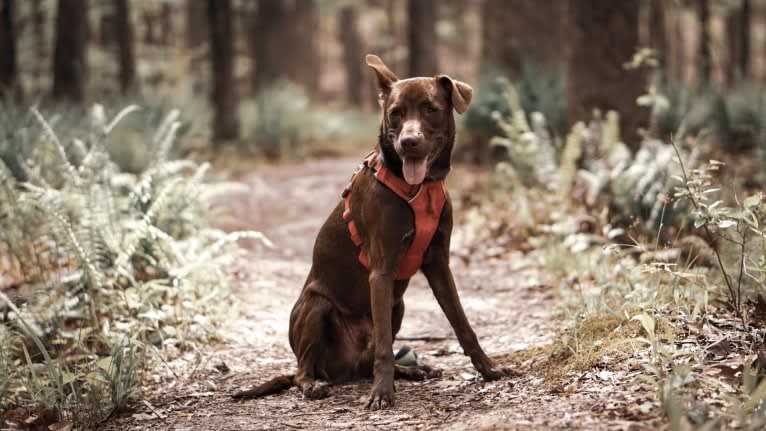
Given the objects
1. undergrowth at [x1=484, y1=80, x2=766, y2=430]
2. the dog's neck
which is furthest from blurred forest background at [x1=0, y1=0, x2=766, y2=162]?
the dog's neck

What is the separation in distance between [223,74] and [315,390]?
12865mm

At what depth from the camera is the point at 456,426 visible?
3580mm

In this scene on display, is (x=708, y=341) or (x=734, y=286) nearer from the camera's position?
(x=708, y=341)

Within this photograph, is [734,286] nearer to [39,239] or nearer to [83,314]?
[83,314]

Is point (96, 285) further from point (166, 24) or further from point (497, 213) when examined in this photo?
point (166, 24)

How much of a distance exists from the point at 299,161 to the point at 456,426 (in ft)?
40.7

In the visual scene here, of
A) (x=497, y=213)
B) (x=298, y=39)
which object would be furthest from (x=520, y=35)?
(x=298, y=39)

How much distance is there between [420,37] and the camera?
15.9 meters

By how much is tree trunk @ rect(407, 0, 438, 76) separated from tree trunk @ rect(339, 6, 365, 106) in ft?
64.4

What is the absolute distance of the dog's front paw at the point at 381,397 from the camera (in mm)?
4078

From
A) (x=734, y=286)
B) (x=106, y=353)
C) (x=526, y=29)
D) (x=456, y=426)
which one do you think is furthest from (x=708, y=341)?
(x=526, y=29)

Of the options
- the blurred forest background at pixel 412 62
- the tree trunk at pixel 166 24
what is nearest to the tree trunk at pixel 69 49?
the blurred forest background at pixel 412 62

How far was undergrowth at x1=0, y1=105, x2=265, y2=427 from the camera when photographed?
441 centimetres

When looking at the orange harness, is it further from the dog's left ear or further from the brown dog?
the dog's left ear
